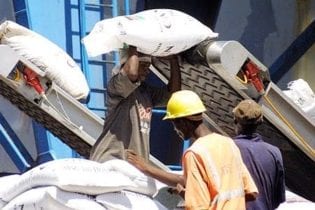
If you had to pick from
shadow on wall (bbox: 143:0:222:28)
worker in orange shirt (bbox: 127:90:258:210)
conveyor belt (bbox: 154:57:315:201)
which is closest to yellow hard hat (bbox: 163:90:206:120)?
worker in orange shirt (bbox: 127:90:258:210)

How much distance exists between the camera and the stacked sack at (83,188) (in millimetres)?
4828

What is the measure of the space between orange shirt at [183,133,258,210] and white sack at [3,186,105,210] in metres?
0.52

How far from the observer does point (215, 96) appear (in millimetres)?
5875

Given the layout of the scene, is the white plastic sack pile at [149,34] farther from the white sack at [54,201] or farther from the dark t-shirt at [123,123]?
the white sack at [54,201]

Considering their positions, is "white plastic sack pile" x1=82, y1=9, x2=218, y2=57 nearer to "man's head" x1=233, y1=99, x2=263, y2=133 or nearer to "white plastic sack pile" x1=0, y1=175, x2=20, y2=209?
"man's head" x1=233, y1=99, x2=263, y2=133

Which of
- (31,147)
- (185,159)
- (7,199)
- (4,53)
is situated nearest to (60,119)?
(4,53)

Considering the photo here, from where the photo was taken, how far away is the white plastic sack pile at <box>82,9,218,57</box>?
17.4ft

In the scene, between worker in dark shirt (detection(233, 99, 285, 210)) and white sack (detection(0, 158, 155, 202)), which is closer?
white sack (detection(0, 158, 155, 202))

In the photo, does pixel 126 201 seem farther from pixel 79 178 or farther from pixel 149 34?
pixel 149 34

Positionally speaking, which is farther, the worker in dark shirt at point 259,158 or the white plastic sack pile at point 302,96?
the white plastic sack pile at point 302,96

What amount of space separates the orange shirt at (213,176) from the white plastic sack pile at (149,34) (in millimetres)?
800

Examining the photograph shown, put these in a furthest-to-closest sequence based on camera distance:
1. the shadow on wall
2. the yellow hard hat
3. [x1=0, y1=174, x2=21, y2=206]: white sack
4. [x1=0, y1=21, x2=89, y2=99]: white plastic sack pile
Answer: the shadow on wall < [x1=0, y1=21, x2=89, y2=99]: white plastic sack pile < [x1=0, y1=174, x2=21, y2=206]: white sack < the yellow hard hat

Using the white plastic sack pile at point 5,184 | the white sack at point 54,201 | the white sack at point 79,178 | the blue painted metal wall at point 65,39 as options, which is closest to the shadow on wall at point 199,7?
the blue painted metal wall at point 65,39

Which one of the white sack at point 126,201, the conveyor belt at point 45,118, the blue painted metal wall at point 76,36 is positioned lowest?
the blue painted metal wall at point 76,36
